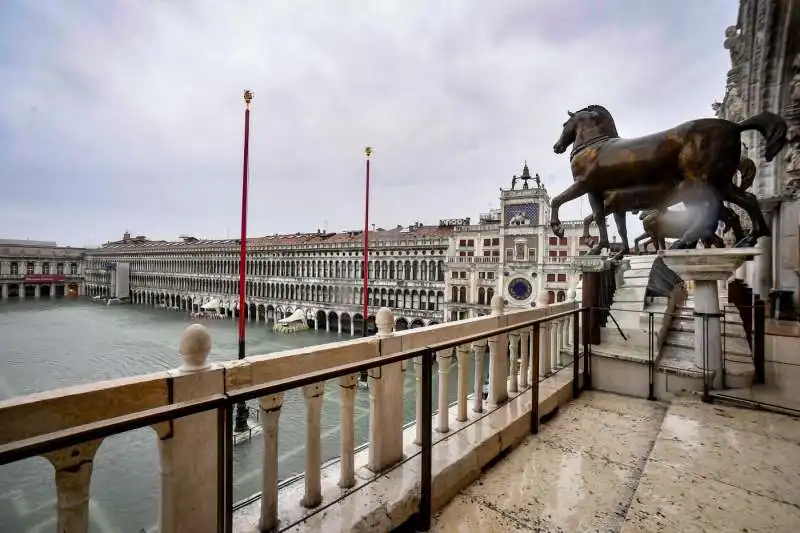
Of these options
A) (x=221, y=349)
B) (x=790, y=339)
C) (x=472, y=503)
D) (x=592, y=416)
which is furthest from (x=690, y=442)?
(x=221, y=349)

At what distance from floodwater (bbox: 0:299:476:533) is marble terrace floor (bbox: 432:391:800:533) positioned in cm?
721

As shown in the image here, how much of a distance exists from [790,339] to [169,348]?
122 feet

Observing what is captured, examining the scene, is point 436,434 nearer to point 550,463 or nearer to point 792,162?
point 550,463

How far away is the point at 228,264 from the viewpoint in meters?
56.2

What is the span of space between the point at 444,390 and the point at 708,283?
3539mm

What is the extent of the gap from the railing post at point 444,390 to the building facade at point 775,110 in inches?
330

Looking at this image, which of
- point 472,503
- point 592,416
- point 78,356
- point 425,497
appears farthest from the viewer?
point 78,356

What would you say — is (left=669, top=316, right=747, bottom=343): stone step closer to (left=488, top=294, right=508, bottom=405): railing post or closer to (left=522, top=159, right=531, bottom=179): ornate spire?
(left=488, top=294, right=508, bottom=405): railing post

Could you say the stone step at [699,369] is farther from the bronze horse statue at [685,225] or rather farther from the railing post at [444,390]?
the railing post at [444,390]

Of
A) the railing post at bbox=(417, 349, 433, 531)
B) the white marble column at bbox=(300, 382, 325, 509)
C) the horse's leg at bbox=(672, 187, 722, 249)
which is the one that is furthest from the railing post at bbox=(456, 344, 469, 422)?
the horse's leg at bbox=(672, 187, 722, 249)

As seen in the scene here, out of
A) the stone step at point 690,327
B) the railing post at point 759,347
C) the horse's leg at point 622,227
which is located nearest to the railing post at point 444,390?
the railing post at point 759,347

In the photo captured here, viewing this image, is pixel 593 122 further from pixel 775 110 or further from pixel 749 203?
pixel 775 110

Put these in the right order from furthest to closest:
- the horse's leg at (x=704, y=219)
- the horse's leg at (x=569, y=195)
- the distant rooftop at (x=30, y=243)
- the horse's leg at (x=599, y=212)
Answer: the distant rooftop at (x=30, y=243)
the horse's leg at (x=599, y=212)
the horse's leg at (x=569, y=195)
the horse's leg at (x=704, y=219)

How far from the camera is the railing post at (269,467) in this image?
178 cm
